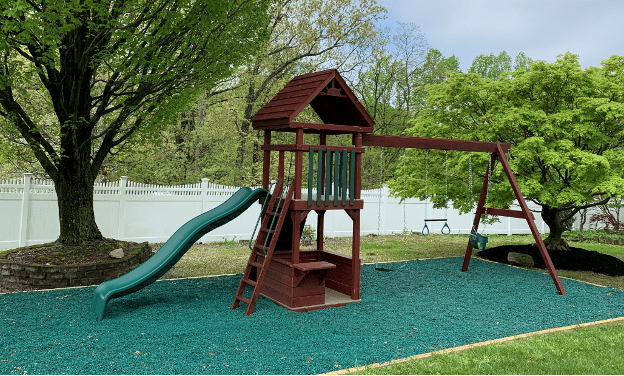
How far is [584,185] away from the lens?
970 centimetres

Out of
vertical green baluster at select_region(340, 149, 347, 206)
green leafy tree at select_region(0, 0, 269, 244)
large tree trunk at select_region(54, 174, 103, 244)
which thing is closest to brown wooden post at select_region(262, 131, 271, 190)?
vertical green baluster at select_region(340, 149, 347, 206)

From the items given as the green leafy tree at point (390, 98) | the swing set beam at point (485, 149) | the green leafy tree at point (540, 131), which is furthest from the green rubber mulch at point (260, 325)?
the green leafy tree at point (390, 98)

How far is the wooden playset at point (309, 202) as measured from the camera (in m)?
6.87

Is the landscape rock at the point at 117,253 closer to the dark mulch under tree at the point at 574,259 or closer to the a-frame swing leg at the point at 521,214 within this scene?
the a-frame swing leg at the point at 521,214

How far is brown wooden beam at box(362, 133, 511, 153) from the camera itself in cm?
784

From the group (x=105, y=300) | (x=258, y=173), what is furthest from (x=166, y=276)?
(x=258, y=173)

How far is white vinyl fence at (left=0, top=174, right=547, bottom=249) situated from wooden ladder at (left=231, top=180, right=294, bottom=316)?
5901 mm

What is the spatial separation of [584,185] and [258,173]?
12070mm

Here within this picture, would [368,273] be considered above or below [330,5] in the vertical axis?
below

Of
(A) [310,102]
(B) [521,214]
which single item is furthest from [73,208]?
(B) [521,214]

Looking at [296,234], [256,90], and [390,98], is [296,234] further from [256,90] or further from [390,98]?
[390,98]

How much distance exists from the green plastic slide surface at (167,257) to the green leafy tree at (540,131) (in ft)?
16.4

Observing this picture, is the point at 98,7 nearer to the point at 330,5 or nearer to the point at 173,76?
the point at 173,76

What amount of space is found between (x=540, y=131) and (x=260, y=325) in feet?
24.4
